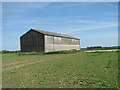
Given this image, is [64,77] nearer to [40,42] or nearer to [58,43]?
[40,42]

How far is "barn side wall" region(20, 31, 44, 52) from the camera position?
131 ft

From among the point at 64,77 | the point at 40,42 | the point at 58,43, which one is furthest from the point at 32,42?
the point at 64,77

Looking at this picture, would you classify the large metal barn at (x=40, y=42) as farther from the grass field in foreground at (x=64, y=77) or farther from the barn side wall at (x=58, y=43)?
the grass field in foreground at (x=64, y=77)

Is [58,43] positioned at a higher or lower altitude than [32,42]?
lower

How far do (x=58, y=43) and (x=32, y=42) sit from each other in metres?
9.83

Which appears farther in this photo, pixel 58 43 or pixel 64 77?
pixel 58 43

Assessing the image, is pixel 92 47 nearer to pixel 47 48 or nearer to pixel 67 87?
pixel 47 48

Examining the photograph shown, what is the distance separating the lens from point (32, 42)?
4203cm

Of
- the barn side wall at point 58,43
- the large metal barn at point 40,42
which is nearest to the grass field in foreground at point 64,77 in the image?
Result: the large metal barn at point 40,42

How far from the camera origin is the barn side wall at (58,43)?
134 ft

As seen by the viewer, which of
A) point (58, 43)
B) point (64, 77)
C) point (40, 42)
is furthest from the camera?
point (58, 43)

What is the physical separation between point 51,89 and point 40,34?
36.3 metres

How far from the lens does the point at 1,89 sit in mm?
5293

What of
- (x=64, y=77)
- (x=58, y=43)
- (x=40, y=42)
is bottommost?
(x=64, y=77)
